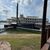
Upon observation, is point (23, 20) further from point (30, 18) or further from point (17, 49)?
point (17, 49)

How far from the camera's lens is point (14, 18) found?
1324 inches

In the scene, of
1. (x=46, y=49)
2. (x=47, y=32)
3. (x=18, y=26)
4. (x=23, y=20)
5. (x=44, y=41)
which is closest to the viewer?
(x=46, y=49)

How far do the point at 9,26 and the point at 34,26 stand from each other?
5.80 meters

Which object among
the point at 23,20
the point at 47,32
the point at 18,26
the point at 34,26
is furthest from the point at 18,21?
the point at 47,32

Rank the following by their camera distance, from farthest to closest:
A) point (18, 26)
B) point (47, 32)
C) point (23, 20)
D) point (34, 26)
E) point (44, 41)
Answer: point (23, 20) → point (18, 26) → point (34, 26) → point (47, 32) → point (44, 41)

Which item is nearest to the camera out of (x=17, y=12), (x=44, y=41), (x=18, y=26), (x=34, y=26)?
(x=44, y=41)

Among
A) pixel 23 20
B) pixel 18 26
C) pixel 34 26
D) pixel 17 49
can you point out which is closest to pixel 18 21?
pixel 23 20

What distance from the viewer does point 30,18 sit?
32.6 metres

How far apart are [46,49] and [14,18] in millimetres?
31593

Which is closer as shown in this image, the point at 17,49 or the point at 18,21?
the point at 17,49

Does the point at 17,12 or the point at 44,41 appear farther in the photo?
the point at 17,12

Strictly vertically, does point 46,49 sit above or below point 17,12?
below

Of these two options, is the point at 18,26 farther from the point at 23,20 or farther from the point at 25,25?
the point at 23,20

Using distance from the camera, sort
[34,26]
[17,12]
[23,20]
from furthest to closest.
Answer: [23,20], [17,12], [34,26]
